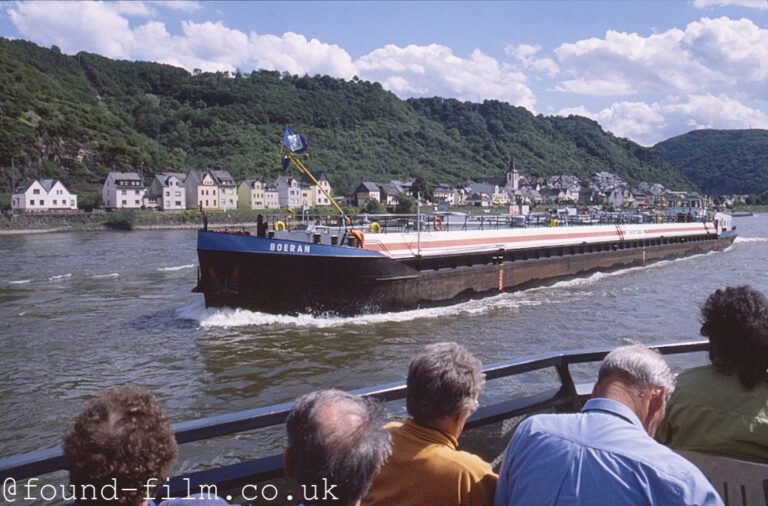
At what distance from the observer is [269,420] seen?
277 cm

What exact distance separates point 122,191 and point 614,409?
288ft

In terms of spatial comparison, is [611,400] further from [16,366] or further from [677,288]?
[677,288]

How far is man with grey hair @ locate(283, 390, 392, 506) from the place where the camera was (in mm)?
1753

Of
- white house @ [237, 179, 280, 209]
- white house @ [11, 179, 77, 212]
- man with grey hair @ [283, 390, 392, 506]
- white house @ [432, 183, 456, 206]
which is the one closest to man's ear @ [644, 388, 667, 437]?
man with grey hair @ [283, 390, 392, 506]

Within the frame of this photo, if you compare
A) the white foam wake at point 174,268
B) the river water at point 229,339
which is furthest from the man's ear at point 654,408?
the white foam wake at point 174,268

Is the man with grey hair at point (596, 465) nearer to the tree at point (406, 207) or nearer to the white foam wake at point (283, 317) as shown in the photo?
the white foam wake at point (283, 317)

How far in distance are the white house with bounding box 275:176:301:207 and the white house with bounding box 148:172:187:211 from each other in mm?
16734

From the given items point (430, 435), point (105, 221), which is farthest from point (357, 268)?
point (105, 221)

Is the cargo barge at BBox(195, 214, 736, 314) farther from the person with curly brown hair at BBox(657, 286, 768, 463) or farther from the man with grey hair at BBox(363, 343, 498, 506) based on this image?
the man with grey hair at BBox(363, 343, 498, 506)

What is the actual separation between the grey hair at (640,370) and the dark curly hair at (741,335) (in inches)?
24.8

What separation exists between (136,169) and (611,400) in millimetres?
102514

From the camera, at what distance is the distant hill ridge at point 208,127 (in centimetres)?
9538

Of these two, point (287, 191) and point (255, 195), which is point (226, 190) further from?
point (287, 191)

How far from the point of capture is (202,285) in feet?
50.0
